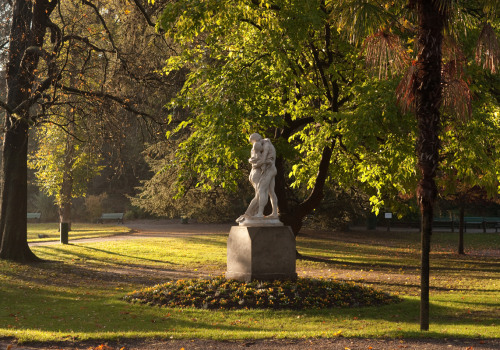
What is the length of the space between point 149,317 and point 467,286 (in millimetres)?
9866

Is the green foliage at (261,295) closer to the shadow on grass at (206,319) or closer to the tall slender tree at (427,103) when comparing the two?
the shadow on grass at (206,319)

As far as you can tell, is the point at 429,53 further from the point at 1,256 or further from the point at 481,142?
the point at 1,256

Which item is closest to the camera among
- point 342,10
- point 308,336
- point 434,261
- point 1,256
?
point 308,336

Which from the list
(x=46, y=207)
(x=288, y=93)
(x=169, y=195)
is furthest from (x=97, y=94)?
(x=46, y=207)

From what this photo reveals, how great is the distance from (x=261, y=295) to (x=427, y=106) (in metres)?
5.52

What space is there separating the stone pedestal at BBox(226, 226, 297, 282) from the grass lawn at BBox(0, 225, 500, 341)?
1789 mm

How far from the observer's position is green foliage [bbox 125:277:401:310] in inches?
481

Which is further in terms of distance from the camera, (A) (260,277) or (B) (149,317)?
(A) (260,277)

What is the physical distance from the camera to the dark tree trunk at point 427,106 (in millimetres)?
9195

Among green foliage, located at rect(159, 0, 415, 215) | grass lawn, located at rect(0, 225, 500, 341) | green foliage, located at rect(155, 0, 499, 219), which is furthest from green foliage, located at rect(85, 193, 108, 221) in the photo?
green foliage, located at rect(155, 0, 499, 219)

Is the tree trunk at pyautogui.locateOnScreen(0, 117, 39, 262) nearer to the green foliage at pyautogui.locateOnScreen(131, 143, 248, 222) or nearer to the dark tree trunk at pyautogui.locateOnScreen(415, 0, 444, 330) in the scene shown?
the green foliage at pyautogui.locateOnScreen(131, 143, 248, 222)

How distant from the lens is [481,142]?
627 inches

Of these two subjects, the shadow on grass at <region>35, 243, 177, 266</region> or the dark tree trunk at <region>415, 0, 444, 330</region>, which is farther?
the shadow on grass at <region>35, 243, 177, 266</region>

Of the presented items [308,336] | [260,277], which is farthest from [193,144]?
[308,336]
